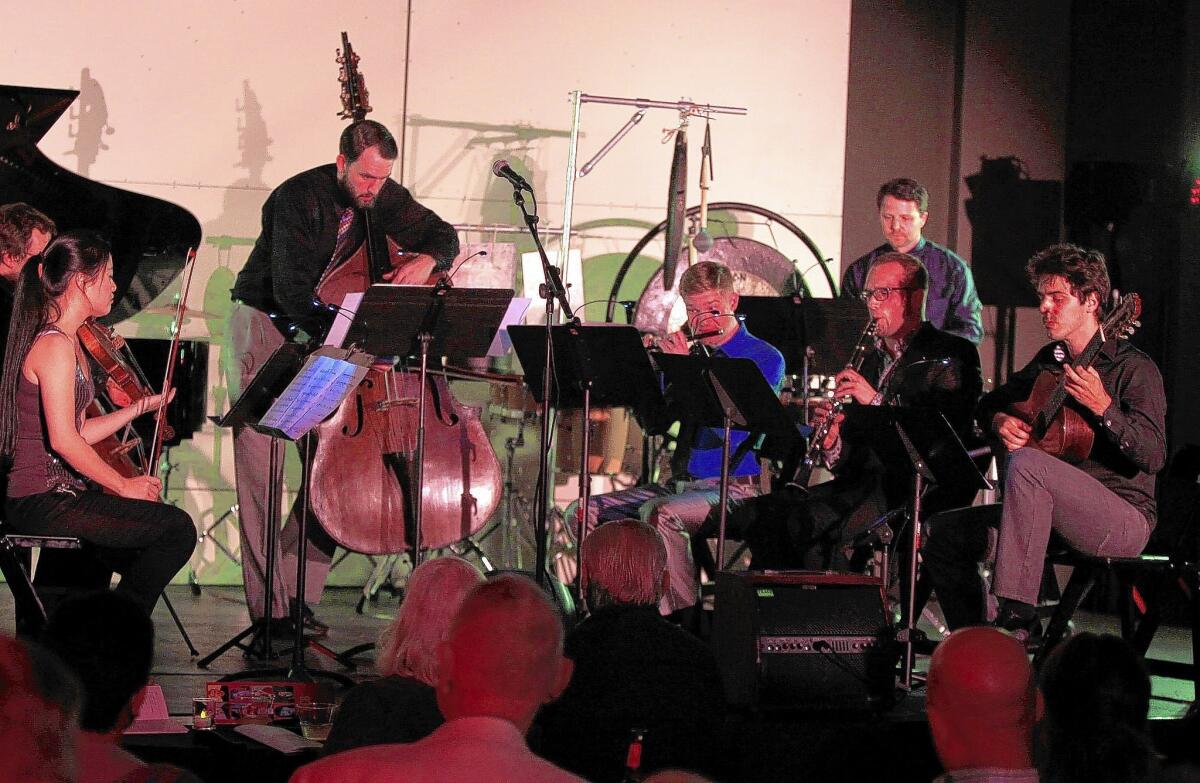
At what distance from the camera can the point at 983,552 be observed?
496 centimetres

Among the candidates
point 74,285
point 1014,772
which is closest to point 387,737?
point 1014,772

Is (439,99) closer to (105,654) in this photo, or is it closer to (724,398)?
(724,398)

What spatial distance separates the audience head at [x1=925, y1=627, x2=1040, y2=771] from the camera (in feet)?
7.21

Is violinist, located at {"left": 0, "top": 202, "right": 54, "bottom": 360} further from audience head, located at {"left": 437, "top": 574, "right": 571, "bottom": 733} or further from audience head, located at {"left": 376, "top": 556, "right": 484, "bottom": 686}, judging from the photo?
audience head, located at {"left": 437, "top": 574, "right": 571, "bottom": 733}

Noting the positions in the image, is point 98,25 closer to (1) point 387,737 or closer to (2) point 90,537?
(2) point 90,537

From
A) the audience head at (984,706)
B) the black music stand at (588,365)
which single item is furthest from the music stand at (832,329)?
the audience head at (984,706)

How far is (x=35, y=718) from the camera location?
1.46 meters

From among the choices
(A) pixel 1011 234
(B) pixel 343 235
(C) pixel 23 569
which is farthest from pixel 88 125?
(A) pixel 1011 234

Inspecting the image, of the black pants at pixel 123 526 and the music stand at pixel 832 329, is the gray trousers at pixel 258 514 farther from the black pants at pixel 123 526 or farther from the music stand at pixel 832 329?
the music stand at pixel 832 329

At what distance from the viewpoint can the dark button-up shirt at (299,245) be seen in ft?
17.6

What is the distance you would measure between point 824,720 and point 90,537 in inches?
95.6

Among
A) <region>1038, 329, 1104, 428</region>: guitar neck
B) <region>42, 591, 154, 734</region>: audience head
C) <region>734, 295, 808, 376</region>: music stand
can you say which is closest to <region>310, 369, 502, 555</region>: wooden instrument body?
<region>734, 295, 808, 376</region>: music stand

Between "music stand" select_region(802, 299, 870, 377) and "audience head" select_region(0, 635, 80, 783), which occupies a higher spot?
"music stand" select_region(802, 299, 870, 377)

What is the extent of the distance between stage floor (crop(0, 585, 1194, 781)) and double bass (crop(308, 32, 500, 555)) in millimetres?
508
